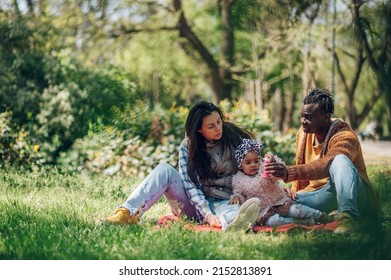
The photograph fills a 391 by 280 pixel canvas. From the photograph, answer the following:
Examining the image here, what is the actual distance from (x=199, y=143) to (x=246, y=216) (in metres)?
0.75

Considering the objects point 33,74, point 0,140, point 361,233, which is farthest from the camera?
point 33,74

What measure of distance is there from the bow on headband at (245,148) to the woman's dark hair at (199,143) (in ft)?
0.58

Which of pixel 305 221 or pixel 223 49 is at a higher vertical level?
pixel 223 49

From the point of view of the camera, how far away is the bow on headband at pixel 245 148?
4.19 metres

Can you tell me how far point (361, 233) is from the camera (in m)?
2.75

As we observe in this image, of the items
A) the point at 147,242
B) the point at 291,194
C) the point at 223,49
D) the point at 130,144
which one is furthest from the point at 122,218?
the point at 223,49

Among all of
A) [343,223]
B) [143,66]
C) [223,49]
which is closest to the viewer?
[343,223]

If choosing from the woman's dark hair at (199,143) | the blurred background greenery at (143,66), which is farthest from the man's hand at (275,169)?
the blurred background greenery at (143,66)

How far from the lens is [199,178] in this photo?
4.33 meters

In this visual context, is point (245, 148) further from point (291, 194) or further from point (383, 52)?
point (383, 52)

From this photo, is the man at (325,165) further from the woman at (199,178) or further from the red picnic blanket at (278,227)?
the woman at (199,178)

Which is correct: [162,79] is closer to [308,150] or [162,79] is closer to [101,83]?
[101,83]

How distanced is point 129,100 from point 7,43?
73.2 inches
